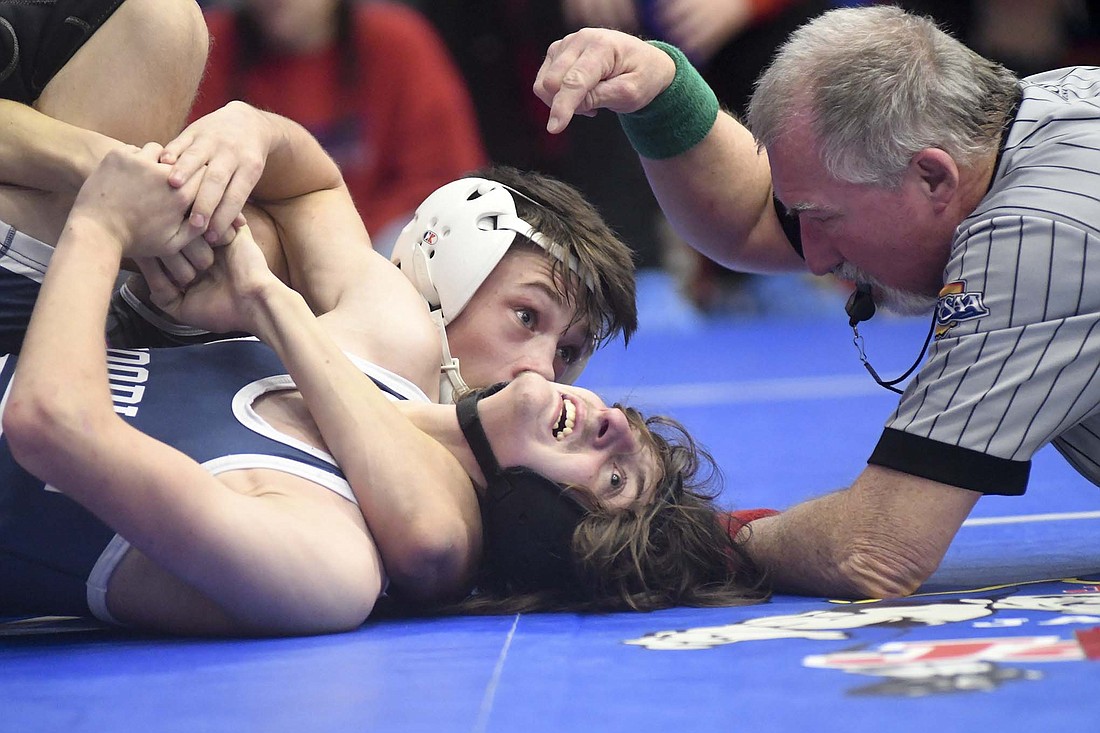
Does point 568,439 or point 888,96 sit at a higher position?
point 888,96

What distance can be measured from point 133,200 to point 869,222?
1.53 meters

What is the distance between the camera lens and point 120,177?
2.48 m

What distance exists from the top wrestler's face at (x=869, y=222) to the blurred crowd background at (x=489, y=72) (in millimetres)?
4863

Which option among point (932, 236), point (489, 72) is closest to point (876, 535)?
point (932, 236)

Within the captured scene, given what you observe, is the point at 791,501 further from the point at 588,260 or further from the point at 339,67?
the point at 339,67

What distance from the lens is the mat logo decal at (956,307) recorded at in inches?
101

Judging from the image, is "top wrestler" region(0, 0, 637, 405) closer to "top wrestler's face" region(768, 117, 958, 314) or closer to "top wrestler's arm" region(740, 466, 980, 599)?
"top wrestler's face" region(768, 117, 958, 314)

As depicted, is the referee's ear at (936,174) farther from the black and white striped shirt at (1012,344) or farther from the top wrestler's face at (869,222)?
the black and white striped shirt at (1012,344)

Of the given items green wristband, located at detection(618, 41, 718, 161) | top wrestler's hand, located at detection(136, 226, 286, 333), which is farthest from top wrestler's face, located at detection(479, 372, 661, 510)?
green wristband, located at detection(618, 41, 718, 161)

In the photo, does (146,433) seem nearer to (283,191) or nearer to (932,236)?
(283,191)

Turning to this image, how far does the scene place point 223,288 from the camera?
2691 millimetres

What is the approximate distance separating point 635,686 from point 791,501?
1934 millimetres

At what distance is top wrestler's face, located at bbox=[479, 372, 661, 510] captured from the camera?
2766 millimetres

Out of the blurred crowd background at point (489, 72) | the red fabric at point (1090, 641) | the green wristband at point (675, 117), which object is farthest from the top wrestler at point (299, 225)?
the blurred crowd background at point (489, 72)
